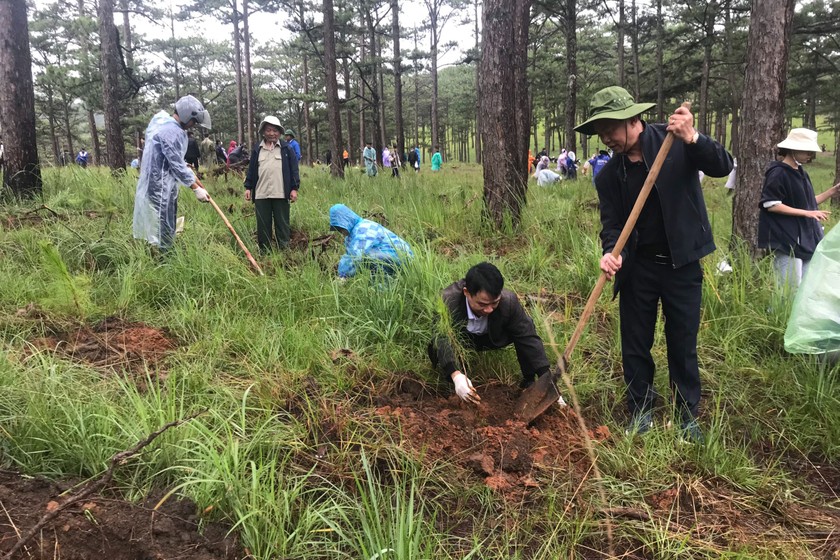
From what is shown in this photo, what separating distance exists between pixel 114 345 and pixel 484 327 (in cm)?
226

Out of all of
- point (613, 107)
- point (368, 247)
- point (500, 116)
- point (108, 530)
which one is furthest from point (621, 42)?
point (108, 530)

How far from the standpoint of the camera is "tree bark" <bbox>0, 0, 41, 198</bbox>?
6648 millimetres

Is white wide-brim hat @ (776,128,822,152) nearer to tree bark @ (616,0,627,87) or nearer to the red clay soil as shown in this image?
the red clay soil

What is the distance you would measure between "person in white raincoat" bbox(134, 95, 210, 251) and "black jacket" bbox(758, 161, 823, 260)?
4.70m

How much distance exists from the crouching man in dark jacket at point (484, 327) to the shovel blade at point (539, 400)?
12 centimetres

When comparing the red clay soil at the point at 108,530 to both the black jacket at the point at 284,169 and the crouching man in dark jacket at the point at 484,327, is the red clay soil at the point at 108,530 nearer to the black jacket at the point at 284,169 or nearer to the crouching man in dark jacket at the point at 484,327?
the crouching man in dark jacket at the point at 484,327

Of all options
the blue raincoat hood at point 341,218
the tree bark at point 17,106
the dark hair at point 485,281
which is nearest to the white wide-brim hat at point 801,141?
the dark hair at point 485,281

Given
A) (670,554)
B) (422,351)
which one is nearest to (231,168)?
(422,351)

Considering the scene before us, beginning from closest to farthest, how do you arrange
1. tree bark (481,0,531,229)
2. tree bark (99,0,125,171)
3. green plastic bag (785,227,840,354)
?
1. green plastic bag (785,227,840,354)
2. tree bark (481,0,531,229)
3. tree bark (99,0,125,171)

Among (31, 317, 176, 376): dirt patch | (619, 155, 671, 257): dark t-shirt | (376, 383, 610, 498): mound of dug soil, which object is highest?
(619, 155, 671, 257): dark t-shirt

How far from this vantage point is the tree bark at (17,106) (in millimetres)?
6648

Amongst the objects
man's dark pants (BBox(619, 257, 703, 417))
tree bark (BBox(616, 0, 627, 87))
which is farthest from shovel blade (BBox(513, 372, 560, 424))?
tree bark (BBox(616, 0, 627, 87))

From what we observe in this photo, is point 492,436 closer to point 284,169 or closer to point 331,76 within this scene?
point 284,169

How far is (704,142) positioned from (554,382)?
1330 millimetres
